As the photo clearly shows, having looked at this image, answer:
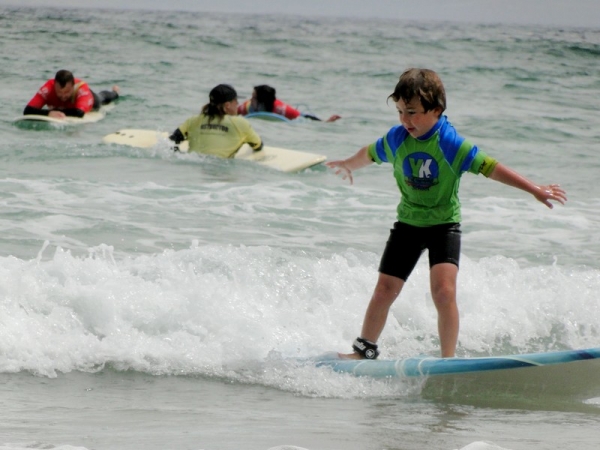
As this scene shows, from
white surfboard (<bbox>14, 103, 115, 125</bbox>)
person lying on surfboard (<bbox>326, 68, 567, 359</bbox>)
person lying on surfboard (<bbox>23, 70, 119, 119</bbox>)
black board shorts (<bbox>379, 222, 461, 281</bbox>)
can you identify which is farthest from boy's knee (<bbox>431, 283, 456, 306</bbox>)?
person lying on surfboard (<bbox>23, 70, 119, 119</bbox>)

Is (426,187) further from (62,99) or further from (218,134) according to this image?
(62,99)

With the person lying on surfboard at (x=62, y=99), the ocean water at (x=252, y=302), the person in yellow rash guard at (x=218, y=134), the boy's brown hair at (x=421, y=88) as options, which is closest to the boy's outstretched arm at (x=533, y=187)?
the boy's brown hair at (x=421, y=88)

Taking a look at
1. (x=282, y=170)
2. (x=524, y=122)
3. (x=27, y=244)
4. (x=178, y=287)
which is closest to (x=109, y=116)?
(x=282, y=170)

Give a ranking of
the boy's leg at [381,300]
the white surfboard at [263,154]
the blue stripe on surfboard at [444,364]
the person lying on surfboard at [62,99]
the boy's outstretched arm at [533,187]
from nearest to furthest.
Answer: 1. the boy's outstretched arm at [533,187]
2. the blue stripe on surfboard at [444,364]
3. the boy's leg at [381,300]
4. the white surfboard at [263,154]
5. the person lying on surfboard at [62,99]

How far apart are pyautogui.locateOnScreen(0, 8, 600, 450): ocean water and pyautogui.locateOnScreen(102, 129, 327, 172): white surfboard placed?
19 cm

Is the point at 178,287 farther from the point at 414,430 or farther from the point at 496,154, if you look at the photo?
the point at 496,154

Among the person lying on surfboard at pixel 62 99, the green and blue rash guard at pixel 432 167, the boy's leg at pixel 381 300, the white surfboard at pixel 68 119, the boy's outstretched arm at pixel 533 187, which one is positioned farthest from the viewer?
the person lying on surfboard at pixel 62 99

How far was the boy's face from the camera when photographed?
429cm

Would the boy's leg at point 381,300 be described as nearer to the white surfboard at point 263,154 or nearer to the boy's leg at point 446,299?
the boy's leg at point 446,299

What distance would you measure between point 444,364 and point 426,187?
2.60 ft

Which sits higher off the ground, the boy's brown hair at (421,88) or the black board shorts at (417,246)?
the boy's brown hair at (421,88)

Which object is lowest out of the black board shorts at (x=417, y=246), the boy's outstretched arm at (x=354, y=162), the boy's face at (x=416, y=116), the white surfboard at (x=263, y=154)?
the white surfboard at (x=263, y=154)

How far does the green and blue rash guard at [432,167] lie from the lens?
4.38m

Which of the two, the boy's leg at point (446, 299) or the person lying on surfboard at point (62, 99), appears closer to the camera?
the boy's leg at point (446, 299)
